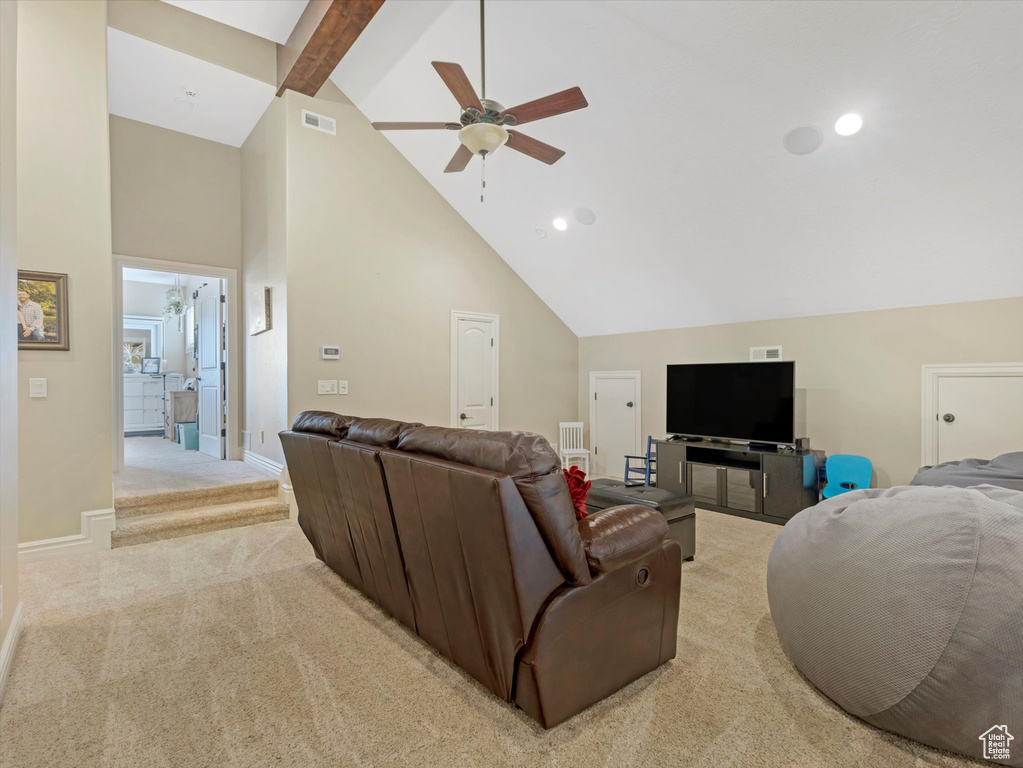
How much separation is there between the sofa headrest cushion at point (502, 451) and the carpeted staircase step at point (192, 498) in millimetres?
3363

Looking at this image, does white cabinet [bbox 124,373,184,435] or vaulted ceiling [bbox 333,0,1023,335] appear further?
white cabinet [bbox 124,373,184,435]

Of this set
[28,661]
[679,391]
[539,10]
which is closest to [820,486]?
[679,391]

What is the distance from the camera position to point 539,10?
3.35 m

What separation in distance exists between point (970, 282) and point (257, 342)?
616cm

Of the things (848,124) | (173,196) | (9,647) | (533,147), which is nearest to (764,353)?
(848,124)

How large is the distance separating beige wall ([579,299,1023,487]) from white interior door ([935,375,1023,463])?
147 millimetres

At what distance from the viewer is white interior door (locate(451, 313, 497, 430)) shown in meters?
5.59

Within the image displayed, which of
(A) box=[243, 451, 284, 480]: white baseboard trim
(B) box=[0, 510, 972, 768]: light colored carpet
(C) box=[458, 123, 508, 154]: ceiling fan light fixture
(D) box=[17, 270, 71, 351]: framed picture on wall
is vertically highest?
(C) box=[458, 123, 508, 154]: ceiling fan light fixture

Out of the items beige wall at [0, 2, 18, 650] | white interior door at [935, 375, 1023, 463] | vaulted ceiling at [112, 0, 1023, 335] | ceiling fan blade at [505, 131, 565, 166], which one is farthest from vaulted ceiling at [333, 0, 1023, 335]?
beige wall at [0, 2, 18, 650]

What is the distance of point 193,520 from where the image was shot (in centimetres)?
393

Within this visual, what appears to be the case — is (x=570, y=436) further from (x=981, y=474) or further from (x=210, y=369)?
(x=210, y=369)

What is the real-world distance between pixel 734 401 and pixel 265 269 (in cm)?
469

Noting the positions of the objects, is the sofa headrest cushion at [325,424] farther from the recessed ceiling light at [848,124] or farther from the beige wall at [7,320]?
the recessed ceiling light at [848,124]

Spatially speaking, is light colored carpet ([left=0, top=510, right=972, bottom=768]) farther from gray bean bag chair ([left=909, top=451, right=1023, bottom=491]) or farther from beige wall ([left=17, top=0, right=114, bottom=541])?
gray bean bag chair ([left=909, top=451, right=1023, bottom=491])
